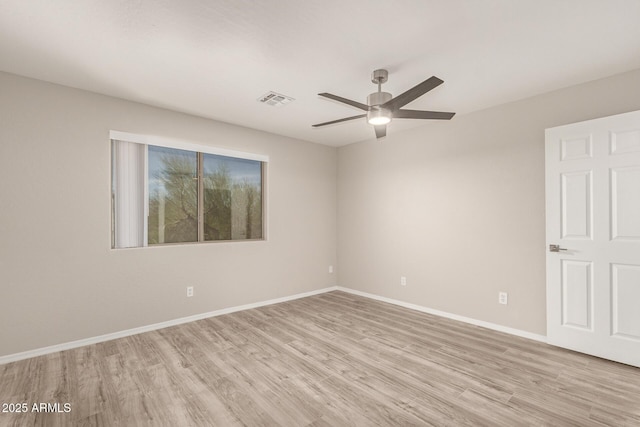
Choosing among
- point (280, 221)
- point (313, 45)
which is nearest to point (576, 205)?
point (313, 45)

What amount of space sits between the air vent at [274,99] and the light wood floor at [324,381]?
2688mm

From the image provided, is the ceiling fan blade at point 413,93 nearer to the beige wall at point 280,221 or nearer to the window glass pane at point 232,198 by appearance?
the beige wall at point 280,221

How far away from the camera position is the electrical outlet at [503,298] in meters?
3.46

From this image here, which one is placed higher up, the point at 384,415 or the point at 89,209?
the point at 89,209

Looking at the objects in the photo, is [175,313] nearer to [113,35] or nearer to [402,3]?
[113,35]

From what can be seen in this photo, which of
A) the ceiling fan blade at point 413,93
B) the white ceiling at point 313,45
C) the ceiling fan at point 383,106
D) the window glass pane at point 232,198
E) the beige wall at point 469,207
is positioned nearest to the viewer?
the white ceiling at point 313,45

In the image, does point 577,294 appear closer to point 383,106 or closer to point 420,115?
point 420,115

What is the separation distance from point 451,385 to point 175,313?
3170 mm

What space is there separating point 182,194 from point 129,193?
0.61 metres

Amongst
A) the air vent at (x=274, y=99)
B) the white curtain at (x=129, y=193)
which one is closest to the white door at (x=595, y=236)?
the air vent at (x=274, y=99)

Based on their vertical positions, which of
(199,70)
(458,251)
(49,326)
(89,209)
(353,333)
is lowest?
(353,333)

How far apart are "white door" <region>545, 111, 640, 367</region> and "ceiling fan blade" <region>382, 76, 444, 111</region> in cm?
173

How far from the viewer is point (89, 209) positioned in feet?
10.4

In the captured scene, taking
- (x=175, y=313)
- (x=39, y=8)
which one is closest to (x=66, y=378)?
(x=175, y=313)
